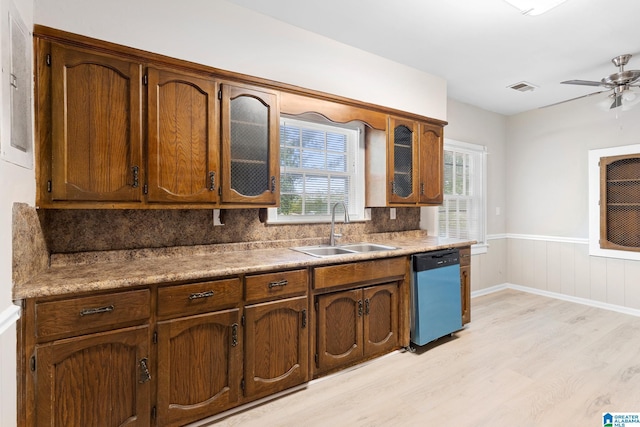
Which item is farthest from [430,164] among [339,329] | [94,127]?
[94,127]

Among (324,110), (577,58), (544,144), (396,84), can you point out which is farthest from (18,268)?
(544,144)

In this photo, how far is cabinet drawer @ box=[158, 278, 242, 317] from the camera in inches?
67.1

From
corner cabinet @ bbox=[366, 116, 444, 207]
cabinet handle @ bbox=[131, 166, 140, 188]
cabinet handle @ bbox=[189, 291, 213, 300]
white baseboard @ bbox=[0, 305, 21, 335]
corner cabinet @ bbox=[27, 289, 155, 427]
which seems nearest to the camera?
white baseboard @ bbox=[0, 305, 21, 335]

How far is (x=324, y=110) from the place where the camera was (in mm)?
2672

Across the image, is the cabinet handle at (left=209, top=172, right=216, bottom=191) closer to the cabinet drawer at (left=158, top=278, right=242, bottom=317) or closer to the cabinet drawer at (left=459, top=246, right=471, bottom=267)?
the cabinet drawer at (left=158, top=278, right=242, bottom=317)

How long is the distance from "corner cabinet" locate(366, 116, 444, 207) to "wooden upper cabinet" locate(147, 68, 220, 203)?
5.20ft

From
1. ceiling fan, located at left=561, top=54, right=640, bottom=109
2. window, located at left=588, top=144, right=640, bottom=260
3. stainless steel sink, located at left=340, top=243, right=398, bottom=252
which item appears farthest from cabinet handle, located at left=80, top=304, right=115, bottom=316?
window, located at left=588, top=144, right=640, bottom=260

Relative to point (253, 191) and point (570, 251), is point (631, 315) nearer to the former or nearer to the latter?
point (570, 251)

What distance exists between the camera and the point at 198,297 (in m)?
1.78

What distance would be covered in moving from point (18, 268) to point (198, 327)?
87 centimetres

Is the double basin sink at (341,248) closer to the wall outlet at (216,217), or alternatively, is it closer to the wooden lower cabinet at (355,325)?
the wooden lower cabinet at (355,325)

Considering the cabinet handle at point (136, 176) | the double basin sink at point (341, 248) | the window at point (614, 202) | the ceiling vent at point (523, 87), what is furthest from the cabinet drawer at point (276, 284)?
the window at point (614, 202)

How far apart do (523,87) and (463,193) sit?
1470 millimetres

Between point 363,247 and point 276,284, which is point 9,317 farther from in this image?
point 363,247
